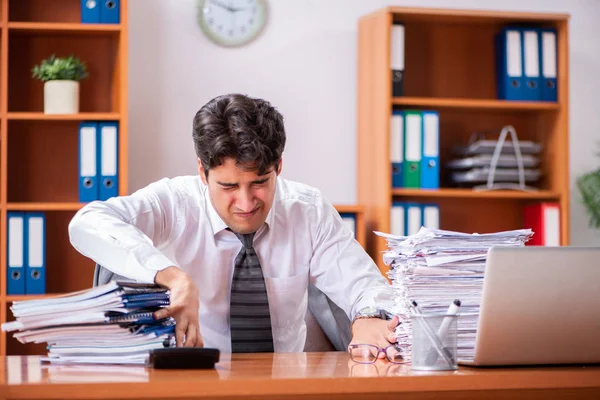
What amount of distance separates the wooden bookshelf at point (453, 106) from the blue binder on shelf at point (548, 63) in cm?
3

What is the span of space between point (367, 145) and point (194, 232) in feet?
5.12

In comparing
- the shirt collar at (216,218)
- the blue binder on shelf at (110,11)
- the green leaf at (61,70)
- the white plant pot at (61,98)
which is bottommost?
the shirt collar at (216,218)

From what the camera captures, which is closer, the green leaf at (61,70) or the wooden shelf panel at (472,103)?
the green leaf at (61,70)

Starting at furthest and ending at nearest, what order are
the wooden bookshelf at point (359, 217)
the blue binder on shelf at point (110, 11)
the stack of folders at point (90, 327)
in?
1. the wooden bookshelf at point (359, 217)
2. the blue binder on shelf at point (110, 11)
3. the stack of folders at point (90, 327)

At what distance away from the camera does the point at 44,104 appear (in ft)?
11.1

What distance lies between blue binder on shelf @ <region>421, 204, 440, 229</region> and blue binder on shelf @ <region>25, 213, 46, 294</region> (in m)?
1.55

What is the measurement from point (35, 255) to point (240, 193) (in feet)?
5.22

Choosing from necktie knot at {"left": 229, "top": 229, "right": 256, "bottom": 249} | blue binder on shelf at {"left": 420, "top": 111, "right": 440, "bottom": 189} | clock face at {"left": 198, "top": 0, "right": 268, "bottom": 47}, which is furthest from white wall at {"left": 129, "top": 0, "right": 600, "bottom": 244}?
necktie knot at {"left": 229, "top": 229, "right": 256, "bottom": 249}

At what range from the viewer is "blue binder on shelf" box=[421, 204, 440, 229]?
353 cm

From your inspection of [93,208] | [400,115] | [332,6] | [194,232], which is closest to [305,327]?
[194,232]

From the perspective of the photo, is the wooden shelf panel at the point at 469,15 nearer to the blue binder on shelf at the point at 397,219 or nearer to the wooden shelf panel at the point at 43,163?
the blue binder on shelf at the point at 397,219

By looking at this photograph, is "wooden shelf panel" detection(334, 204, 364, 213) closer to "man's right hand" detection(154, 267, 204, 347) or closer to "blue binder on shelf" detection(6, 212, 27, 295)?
"blue binder on shelf" detection(6, 212, 27, 295)

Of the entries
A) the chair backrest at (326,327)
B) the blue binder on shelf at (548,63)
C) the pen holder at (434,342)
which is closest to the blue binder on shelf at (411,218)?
the blue binder on shelf at (548,63)

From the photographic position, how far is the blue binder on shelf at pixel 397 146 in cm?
348
